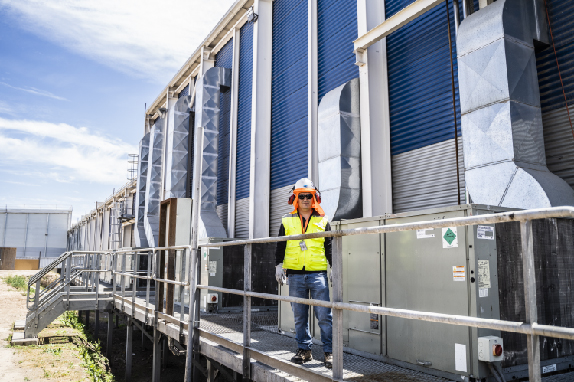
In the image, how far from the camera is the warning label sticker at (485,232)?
3961 mm

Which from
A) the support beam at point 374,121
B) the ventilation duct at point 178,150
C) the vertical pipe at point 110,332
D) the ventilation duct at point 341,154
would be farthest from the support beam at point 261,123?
the ventilation duct at point 178,150

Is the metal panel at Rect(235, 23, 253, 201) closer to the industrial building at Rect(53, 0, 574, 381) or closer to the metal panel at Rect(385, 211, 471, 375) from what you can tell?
the industrial building at Rect(53, 0, 574, 381)

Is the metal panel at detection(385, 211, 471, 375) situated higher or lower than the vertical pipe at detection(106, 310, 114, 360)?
higher

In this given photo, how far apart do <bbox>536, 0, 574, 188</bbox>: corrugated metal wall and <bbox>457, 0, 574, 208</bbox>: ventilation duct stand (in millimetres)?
286

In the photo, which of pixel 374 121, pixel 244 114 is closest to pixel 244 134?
pixel 244 114

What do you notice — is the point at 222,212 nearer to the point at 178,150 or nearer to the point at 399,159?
the point at 178,150

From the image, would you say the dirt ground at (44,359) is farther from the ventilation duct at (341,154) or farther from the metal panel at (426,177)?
the metal panel at (426,177)

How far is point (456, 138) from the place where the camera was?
22.2ft

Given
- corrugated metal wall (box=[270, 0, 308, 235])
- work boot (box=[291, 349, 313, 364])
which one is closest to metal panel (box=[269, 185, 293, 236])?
corrugated metal wall (box=[270, 0, 308, 235])

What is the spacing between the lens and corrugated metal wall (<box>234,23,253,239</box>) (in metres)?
13.2

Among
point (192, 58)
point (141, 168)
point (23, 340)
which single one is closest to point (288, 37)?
point (192, 58)

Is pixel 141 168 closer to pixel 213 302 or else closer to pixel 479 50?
pixel 213 302

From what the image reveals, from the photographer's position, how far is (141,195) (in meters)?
21.8

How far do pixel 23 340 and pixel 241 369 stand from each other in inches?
347
